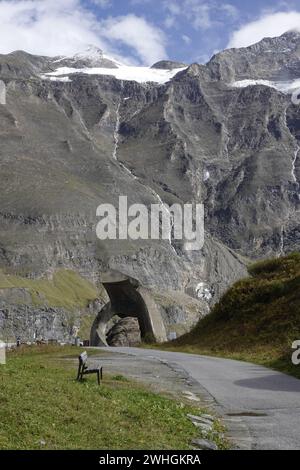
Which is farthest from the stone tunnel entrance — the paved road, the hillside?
the paved road

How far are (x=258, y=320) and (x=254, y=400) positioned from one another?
48.9 ft

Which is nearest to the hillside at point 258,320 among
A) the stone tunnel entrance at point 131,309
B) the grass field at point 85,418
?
the stone tunnel entrance at point 131,309

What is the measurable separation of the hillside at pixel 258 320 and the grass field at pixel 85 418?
960 centimetres

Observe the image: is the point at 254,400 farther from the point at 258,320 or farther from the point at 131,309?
the point at 131,309

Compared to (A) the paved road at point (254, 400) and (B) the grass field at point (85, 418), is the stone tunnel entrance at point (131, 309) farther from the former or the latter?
(B) the grass field at point (85, 418)

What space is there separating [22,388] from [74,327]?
16807cm

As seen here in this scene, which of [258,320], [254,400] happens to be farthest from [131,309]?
[254,400]

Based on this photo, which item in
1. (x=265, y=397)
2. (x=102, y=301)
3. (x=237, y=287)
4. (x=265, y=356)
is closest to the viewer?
(x=265, y=397)

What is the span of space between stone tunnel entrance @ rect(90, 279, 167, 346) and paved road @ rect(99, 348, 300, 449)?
72.4 feet

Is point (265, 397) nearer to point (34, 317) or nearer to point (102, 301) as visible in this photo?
point (34, 317)

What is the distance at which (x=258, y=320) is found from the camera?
98.2ft

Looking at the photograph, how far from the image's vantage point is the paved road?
1101cm

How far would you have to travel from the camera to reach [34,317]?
16938 cm
